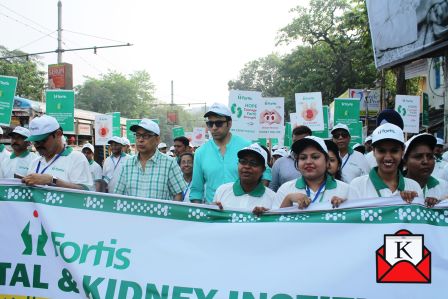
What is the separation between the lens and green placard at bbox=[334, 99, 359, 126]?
35.8 ft

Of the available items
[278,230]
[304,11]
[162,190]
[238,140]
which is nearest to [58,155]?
[162,190]

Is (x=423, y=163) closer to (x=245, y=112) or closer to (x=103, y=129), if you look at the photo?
(x=245, y=112)

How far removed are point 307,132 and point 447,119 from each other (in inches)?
235

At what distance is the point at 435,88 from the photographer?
633 inches

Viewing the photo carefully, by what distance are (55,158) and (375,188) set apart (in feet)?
8.23

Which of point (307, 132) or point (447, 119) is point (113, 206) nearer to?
point (307, 132)

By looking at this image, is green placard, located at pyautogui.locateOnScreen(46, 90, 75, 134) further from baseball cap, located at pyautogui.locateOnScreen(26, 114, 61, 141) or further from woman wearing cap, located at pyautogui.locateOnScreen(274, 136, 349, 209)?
woman wearing cap, located at pyautogui.locateOnScreen(274, 136, 349, 209)

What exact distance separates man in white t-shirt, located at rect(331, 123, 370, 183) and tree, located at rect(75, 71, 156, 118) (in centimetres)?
6001

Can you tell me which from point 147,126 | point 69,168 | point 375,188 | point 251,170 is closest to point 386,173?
point 375,188

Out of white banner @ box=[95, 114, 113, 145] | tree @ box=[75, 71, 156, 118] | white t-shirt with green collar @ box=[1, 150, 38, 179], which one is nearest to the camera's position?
white t-shirt with green collar @ box=[1, 150, 38, 179]

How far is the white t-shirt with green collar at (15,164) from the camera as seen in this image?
624 centimetres

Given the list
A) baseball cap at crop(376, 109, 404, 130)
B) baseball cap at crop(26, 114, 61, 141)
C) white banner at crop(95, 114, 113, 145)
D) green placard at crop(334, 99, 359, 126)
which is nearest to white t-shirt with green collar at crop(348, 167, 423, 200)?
baseball cap at crop(376, 109, 404, 130)

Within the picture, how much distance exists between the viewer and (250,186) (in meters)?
3.53

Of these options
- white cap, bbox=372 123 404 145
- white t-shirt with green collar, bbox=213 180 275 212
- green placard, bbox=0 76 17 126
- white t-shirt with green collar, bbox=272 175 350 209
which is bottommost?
white t-shirt with green collar, bbox=213 180 275 212
